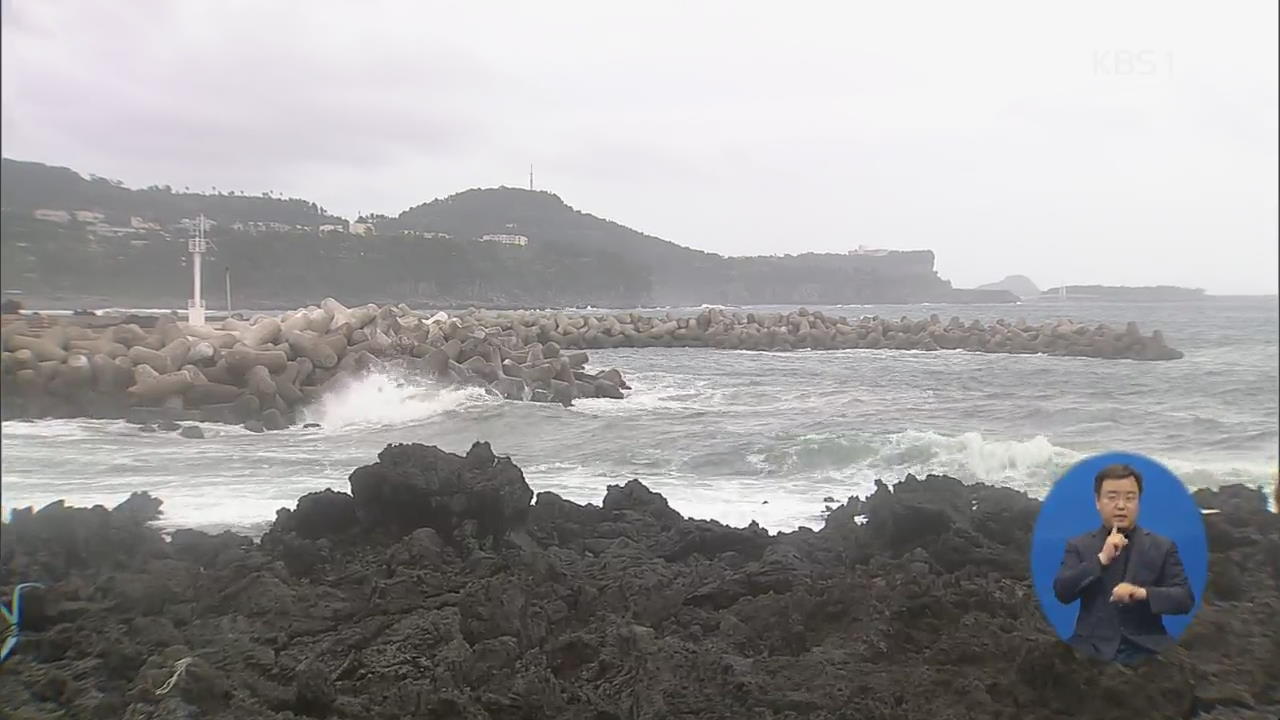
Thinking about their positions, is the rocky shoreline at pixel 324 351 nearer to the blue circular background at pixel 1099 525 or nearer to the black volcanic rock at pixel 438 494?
the black volcanic rock at pixel 438 494

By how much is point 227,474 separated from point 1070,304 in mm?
2710

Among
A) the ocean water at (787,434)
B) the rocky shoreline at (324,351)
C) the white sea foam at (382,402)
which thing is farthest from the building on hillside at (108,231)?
the white sea foam at (382,402)

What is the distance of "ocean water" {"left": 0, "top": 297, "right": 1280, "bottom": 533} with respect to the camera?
2.56 meters

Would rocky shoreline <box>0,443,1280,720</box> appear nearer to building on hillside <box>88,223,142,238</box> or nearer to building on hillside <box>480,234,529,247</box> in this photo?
building on hillside <box>480,234,529,247</box>

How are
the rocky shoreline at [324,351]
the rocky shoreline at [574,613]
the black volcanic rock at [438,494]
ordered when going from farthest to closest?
the rocky shoreline at [324,351] < the black volcanic rock at [438,494] < the rocky shoreline at [574,613]

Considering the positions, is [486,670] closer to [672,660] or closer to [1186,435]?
[672,660]

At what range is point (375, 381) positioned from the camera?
2.80 m

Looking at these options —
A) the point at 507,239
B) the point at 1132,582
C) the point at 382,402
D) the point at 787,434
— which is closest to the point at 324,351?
the point at 382,402

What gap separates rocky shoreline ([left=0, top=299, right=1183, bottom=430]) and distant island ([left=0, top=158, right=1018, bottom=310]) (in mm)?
77

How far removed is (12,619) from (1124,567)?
9.79ft

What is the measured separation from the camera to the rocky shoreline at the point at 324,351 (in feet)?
8.63

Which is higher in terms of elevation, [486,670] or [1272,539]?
[1272,539]

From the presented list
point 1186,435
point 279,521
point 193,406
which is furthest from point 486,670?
point 1186,435

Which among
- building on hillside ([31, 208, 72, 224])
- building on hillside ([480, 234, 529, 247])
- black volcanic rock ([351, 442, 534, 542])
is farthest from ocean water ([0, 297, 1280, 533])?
building on hillside ([31, 208, 72, 224])
